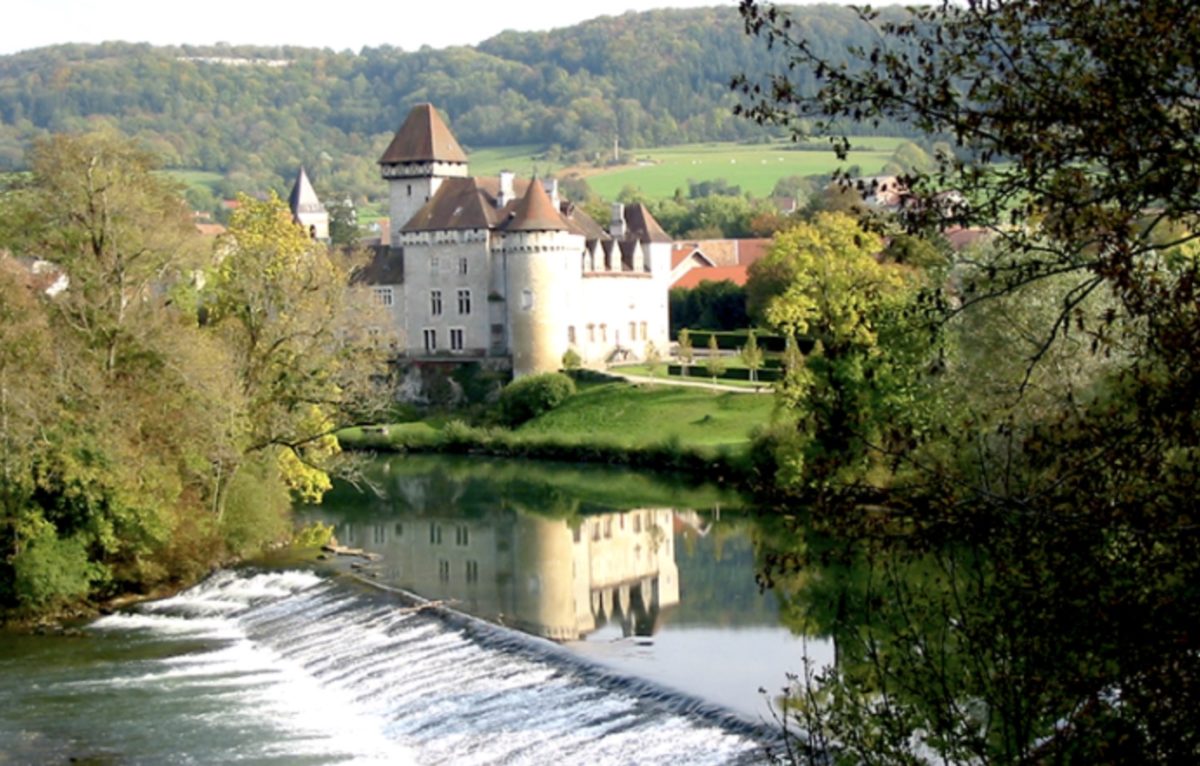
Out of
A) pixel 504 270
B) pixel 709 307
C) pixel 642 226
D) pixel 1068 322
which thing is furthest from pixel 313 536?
pixel 709 307

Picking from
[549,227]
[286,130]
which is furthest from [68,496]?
[286,130]

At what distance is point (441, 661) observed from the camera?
1811 centimetres

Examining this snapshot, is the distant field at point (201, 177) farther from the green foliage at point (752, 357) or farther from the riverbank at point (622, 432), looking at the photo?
the green foliage at point (752, 357)

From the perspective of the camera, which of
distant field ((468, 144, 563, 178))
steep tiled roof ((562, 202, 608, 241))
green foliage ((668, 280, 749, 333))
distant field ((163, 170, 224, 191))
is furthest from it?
distant field ((163, 170, 224, 191))

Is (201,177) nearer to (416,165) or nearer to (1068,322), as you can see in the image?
(416,165)

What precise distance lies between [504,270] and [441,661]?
108ft

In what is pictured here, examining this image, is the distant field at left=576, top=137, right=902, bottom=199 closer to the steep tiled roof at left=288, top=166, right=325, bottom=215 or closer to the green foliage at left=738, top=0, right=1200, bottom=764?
the steep tiled roof at left=288, top=166, right=325, bottom=215

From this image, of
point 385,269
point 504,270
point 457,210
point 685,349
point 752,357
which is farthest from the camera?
point 385,269

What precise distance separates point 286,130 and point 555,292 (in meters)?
105

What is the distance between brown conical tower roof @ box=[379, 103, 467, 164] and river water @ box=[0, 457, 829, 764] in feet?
91.2

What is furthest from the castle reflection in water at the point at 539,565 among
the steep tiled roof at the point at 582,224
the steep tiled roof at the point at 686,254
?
the steep tiled roof at the point at 686,254

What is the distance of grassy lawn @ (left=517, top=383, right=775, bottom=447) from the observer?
1483 inches

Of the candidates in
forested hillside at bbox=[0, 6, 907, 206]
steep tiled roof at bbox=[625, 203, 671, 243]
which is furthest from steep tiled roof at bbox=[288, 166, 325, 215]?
forested hillside at bbox=[0, 6, 907, 206]

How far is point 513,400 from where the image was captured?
4469 centimetres
